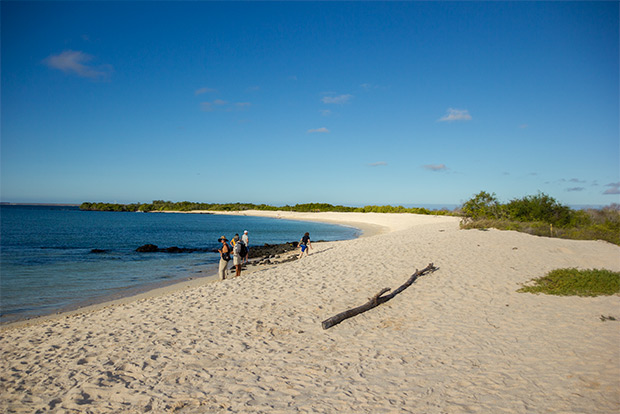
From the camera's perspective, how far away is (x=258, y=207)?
149125mm

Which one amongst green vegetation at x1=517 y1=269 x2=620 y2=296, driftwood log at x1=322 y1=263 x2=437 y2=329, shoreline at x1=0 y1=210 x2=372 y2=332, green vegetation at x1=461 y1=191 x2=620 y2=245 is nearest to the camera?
driftwood log at x1=322 y1=263 x2=437 y2=329

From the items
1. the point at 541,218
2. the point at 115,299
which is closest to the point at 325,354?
the point at 115,299

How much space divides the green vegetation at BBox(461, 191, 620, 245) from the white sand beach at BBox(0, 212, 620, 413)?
15761 mm

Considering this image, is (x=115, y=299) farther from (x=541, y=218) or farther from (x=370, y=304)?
(x=541, y=218)

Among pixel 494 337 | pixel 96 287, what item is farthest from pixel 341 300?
pixel 96 287

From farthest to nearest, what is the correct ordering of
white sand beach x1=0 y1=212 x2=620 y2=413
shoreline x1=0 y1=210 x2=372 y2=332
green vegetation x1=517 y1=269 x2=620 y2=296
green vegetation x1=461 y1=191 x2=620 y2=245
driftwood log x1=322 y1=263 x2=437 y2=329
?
green vegetation x1=461 y1=191 x2=620 y2=245
green vegetation x1=517 y1=269 x2=620 y2=296
shoreline x1=0 y1=210 x2=372 y2=332
driftwood log x1=322 y1=263 x2=437 y2=329
white sand beach x1=0 y1=212 x2=620 y2=413

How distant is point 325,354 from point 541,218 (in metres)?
29.1

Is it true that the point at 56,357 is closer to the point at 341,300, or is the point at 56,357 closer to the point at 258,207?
the point at 341,300

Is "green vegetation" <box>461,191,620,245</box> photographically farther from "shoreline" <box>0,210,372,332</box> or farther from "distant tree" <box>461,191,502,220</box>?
"shoreline" <box>0,210,372,332</box>

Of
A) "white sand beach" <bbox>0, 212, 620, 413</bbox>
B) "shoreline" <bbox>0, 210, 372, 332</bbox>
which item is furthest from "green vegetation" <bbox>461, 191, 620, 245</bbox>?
"shoreline" <bbox>0, 210, 372, 332</bbox>

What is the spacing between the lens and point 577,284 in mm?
11148

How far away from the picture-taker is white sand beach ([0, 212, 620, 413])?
4.98 metres

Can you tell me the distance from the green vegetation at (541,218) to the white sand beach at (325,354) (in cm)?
1576

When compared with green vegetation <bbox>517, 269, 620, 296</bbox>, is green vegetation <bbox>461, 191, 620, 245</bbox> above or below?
above
